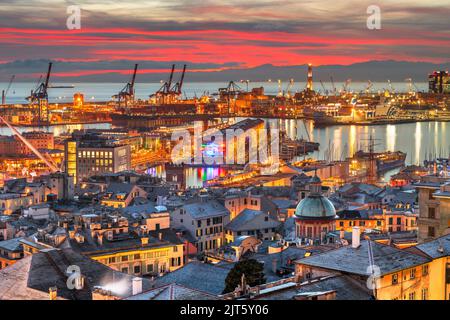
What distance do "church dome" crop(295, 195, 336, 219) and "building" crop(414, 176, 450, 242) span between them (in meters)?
2.81

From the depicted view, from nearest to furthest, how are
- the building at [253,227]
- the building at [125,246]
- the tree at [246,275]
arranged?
the tree at [246,275] < the building at [125,246] < the building at [253,227]

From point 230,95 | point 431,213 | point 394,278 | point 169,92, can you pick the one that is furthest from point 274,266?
point 230,95

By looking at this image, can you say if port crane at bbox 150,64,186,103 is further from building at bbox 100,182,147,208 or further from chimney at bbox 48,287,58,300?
chimney at bbox 48,287,58,300

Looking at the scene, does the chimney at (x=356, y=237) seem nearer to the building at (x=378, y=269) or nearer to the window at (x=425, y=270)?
the building at (x=378, y=269)

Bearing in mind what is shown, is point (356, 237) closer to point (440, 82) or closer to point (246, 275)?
point (246, 275)

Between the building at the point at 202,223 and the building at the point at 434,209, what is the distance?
223 inches

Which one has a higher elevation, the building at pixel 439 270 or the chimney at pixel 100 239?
the building at pixel 439 270

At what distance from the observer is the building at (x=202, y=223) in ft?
47.5

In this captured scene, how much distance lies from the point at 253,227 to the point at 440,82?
324 feet

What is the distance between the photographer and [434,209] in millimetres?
9211

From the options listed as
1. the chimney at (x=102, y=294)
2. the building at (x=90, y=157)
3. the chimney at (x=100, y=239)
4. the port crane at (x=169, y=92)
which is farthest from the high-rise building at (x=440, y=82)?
the chimney at (x=102, y=294)

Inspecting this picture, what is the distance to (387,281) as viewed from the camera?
628 cm

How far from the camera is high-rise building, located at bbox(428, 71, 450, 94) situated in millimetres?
108125

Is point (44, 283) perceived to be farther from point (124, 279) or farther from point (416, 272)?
point (416, 272)
